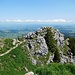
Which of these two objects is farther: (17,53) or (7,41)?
(7,41)

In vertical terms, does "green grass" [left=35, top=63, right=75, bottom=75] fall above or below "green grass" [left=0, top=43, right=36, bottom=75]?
above

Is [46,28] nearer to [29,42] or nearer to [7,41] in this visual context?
[29,42]

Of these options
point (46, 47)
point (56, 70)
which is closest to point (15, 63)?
point (46, 47)

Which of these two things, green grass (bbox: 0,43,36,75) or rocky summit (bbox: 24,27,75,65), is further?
rocky summit (bbox: 24,27,75,65)

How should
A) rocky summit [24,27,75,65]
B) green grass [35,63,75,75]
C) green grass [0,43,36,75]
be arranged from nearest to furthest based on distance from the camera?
green grass [35,63,75,75] < green grass [0,43,36,75] < rocky summit [24,27,75,65]

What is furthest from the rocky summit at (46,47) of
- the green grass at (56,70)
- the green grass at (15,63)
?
the green grass at (56,70)

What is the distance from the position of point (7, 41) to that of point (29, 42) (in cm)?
1180

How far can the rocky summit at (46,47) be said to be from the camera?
98.0 meters

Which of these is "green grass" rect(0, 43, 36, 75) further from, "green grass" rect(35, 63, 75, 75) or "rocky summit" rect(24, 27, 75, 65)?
"green grass" rect(35, 63, 75, 75)

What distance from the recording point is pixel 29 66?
81.3 m

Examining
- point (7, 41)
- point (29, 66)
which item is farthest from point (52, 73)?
point (7, 41)

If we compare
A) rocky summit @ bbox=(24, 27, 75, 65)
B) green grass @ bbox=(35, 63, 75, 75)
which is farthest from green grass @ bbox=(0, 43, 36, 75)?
green grass @ bbox=(35, 63, 75, 75)

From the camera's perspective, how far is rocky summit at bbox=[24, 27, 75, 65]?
9803 centimetres

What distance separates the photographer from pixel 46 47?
108 m
